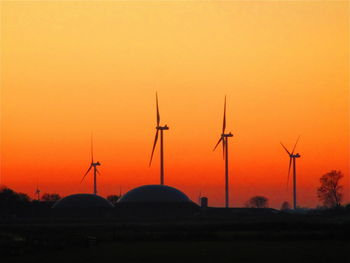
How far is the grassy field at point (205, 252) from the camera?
68938mm

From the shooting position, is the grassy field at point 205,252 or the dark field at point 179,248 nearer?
the grassy field at point 205,252

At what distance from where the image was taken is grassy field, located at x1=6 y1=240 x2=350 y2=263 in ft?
226

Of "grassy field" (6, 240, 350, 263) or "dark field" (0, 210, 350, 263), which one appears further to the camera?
"dark field" (0, 210, 350, 263)

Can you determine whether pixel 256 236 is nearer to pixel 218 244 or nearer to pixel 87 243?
pixel 218 244

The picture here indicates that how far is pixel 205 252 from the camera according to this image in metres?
76.6

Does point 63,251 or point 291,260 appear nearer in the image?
point 291,260

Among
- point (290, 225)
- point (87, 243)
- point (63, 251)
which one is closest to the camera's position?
point (63, 251)

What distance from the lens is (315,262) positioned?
213 feet

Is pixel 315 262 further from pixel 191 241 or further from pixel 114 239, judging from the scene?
pixel 114 239

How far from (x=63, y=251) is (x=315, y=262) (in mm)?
28180

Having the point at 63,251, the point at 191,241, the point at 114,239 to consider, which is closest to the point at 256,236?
the point at 191,241

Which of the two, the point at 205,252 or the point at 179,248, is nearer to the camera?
the point at 205,252

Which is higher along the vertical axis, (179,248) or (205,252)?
(179,248)

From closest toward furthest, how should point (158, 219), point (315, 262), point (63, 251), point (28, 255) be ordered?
point (315, 262)
point (28, 255)
point (63, 251)
point (158, 219)
